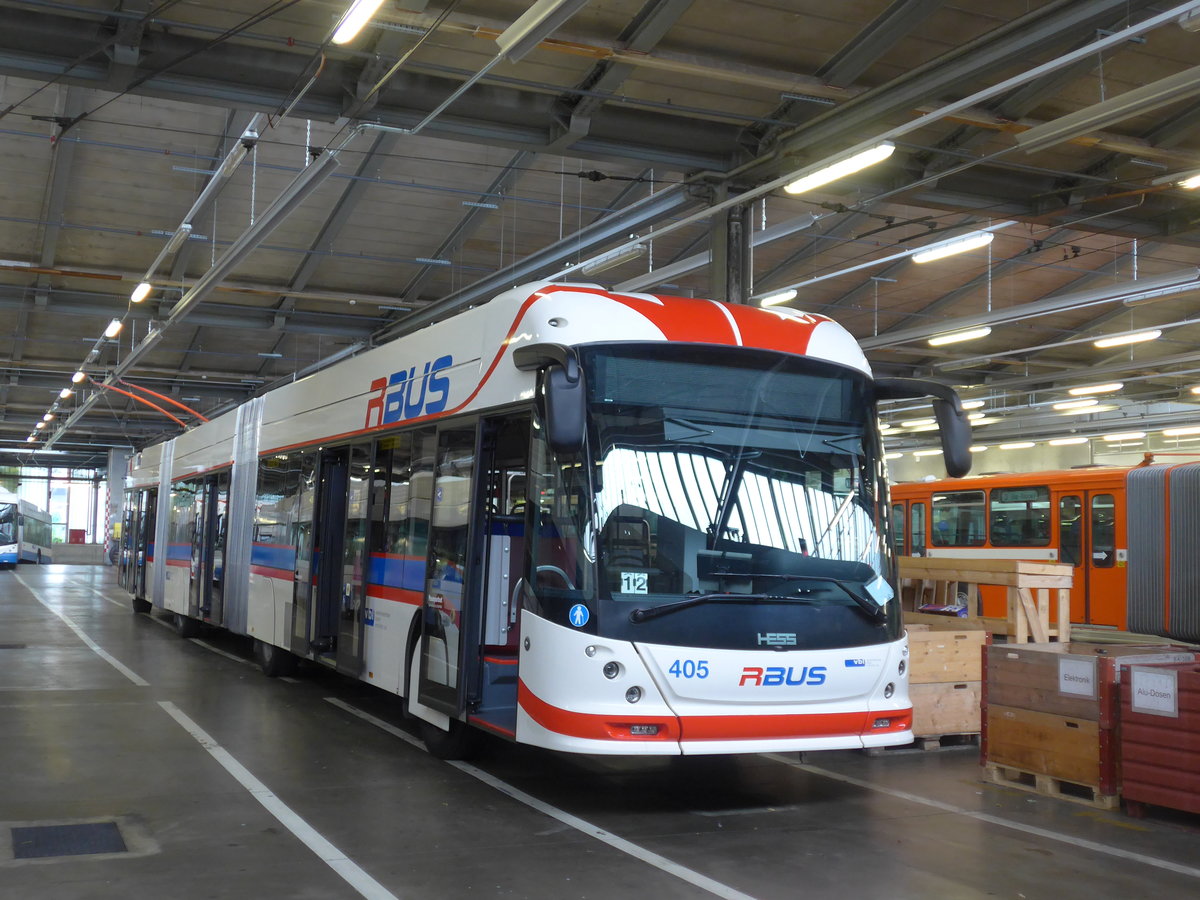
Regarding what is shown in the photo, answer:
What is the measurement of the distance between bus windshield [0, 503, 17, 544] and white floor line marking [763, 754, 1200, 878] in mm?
45325

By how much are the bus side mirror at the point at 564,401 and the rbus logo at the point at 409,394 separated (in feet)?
7.64

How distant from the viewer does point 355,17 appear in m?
8.22

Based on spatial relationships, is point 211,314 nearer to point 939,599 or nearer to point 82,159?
point 82,159

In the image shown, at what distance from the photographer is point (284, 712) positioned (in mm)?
11234

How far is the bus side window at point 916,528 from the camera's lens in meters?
23.6

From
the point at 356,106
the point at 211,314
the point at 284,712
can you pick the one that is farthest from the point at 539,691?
the point at 211,314

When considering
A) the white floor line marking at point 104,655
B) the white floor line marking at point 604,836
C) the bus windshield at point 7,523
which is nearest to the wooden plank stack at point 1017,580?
the white floor line marking at point 604,836

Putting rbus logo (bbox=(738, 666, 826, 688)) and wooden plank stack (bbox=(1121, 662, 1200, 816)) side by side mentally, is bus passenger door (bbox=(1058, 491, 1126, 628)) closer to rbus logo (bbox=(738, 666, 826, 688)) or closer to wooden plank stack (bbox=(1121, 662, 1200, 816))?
wooden plank stack (bbox=(1121, 662, 1200, 816))

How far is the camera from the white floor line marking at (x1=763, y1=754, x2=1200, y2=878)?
6.52 metres

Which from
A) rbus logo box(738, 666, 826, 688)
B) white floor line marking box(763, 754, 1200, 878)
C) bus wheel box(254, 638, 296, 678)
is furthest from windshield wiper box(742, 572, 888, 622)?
bus wheel box(254, 638, 296, 678)

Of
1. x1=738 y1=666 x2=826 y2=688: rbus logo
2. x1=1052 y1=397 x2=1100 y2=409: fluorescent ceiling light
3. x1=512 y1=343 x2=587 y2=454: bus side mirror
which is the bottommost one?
x1=738 y1=666 x2=826 y2=688: rbus logo

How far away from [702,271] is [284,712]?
13.2 m

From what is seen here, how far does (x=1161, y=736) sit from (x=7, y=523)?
160 ft

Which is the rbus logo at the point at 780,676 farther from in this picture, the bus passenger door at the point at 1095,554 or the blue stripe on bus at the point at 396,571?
the bus passenger door at the point at 1095,554
